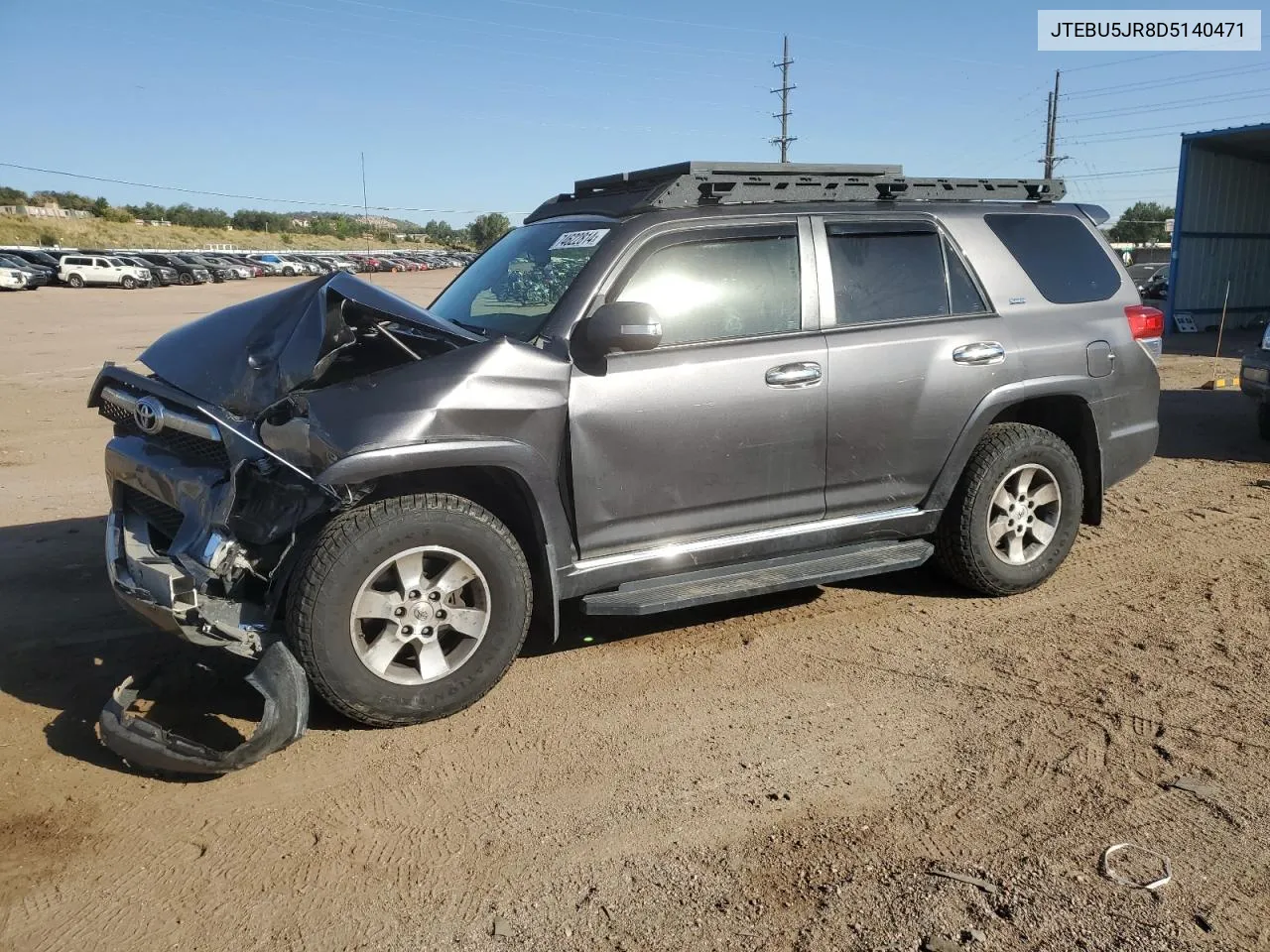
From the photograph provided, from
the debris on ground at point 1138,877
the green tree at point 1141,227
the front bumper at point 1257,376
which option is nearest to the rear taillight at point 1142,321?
the debris on ground at point 1138,877

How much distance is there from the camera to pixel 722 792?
11.3 feet

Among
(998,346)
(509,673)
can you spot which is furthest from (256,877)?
(998,346)

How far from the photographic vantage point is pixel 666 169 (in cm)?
475

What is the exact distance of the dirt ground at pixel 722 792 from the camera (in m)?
2.77

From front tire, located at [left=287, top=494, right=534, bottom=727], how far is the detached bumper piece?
0.40 ft

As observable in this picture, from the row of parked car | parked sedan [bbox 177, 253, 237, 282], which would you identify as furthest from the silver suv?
parked sedan [bbox 177, 253, 237, 282]

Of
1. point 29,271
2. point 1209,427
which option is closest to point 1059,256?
point 1209,427

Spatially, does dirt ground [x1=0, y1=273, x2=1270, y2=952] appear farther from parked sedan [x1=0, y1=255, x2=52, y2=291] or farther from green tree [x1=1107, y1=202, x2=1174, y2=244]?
green tree [x1=1107, y1=202, x2=1174, y2=244]

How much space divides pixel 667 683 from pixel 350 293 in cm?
204

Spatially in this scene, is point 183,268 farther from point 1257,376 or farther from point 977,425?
point 977,425

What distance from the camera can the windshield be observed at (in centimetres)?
443

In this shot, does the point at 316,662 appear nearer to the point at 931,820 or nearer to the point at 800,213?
the point at 931,820

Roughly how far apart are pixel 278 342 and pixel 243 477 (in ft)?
1.74

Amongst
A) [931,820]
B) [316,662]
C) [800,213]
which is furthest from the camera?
[800,213]
